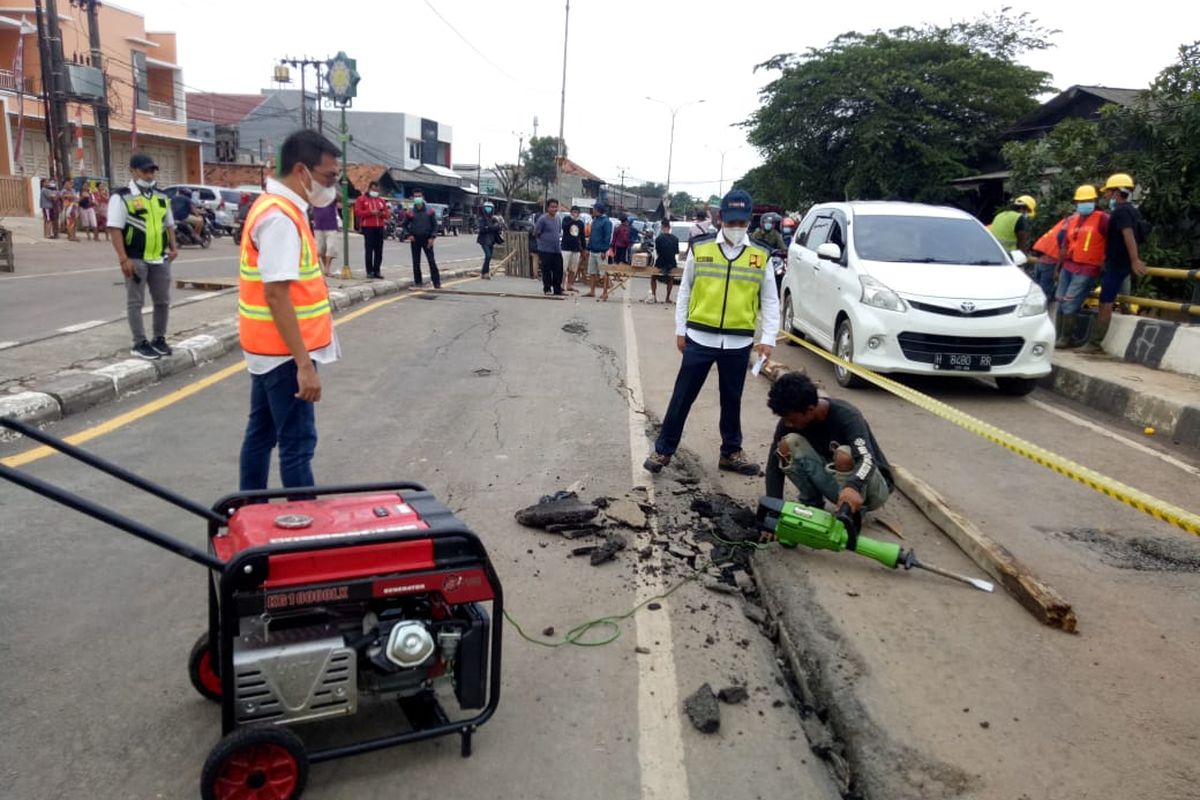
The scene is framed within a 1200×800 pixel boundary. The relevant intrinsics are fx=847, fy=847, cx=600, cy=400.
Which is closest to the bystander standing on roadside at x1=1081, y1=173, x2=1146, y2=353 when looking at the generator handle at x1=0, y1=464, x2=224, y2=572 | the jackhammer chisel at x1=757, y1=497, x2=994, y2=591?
the jackhammer chisel at x1=757, y1=497, x2=994, y2=591

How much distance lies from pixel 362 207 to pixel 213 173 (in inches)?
1714

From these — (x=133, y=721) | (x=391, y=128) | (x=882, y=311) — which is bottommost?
(x=133, y=721)

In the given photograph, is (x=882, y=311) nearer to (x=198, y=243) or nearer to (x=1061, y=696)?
(x=1061, y=696)

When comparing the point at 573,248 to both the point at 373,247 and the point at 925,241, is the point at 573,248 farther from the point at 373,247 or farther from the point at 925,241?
the point at 925,241

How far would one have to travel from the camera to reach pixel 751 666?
3.44 m

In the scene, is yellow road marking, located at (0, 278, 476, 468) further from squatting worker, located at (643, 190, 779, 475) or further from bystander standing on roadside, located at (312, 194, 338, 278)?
bystander standing on roadside, located at (312, 194, 338, 278)

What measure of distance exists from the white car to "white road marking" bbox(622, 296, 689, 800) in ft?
14.5

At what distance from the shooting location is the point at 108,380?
6832 millimetres

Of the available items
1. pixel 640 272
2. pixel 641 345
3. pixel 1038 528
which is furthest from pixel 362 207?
pixel 1038 528

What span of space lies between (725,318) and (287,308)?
2903 millimetres

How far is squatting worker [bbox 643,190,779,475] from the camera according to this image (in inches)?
216

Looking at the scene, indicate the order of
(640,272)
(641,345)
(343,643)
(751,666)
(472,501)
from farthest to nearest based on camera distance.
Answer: (640,272), (641,345), (472,501), (751,666), (343,643)

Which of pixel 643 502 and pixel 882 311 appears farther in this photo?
pixel 882 311

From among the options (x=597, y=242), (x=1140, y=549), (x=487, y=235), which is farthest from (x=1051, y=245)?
(x=487, y=235)
